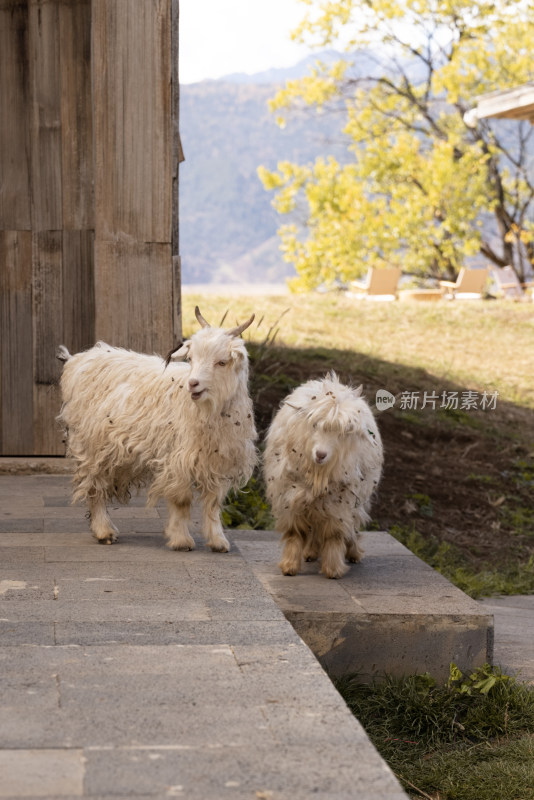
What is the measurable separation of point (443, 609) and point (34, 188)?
3.79 m

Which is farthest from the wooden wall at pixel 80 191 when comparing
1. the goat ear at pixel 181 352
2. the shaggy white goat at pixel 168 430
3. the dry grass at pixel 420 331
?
the dry grass at pixel 420 331

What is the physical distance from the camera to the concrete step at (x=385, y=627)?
4332 mm

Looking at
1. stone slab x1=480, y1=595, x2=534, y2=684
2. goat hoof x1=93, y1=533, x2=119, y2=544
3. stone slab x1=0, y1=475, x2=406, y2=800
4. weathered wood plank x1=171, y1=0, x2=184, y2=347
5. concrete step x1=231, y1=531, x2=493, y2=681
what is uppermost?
weathered wood plank x1=171, y1=0, x2=184, y2=347

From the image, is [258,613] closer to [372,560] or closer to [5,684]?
[5,684]

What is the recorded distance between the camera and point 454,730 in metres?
4.19

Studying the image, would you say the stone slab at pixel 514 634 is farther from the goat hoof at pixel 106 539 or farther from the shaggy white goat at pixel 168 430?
the goat hoof at pixel 106 539

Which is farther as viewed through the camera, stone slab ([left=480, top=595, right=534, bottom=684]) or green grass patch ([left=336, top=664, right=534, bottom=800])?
stone slab ([left=480, top=595, right=534, bottom=684])

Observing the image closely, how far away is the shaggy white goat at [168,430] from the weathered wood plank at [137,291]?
1027 mm

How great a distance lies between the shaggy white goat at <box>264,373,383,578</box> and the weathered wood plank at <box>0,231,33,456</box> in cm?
232

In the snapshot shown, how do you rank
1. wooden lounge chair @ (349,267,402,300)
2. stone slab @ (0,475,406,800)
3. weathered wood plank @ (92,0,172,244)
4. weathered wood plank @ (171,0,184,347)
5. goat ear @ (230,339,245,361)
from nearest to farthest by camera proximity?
stone slab @ (0,475,406,800), goat ear @ (230,339,245,361), weathered wood plank @ (92,0,172,244), weathered wood plank @ (171,0,184,347), wooden lounge chair @ (349,267,402,300)

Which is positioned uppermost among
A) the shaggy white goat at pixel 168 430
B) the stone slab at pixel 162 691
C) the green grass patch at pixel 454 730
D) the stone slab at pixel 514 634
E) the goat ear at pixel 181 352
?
the goat ear at pixel 181 352

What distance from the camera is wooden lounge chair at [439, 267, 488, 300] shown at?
1936cm

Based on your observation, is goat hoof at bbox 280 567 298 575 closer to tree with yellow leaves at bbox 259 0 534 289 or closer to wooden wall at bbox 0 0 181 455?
wooden wall at bbox 0 0 181 455

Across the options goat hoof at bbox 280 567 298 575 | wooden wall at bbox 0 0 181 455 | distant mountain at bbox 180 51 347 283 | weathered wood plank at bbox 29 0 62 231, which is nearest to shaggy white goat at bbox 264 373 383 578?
goat hoof at bbox 280 567 298 575
